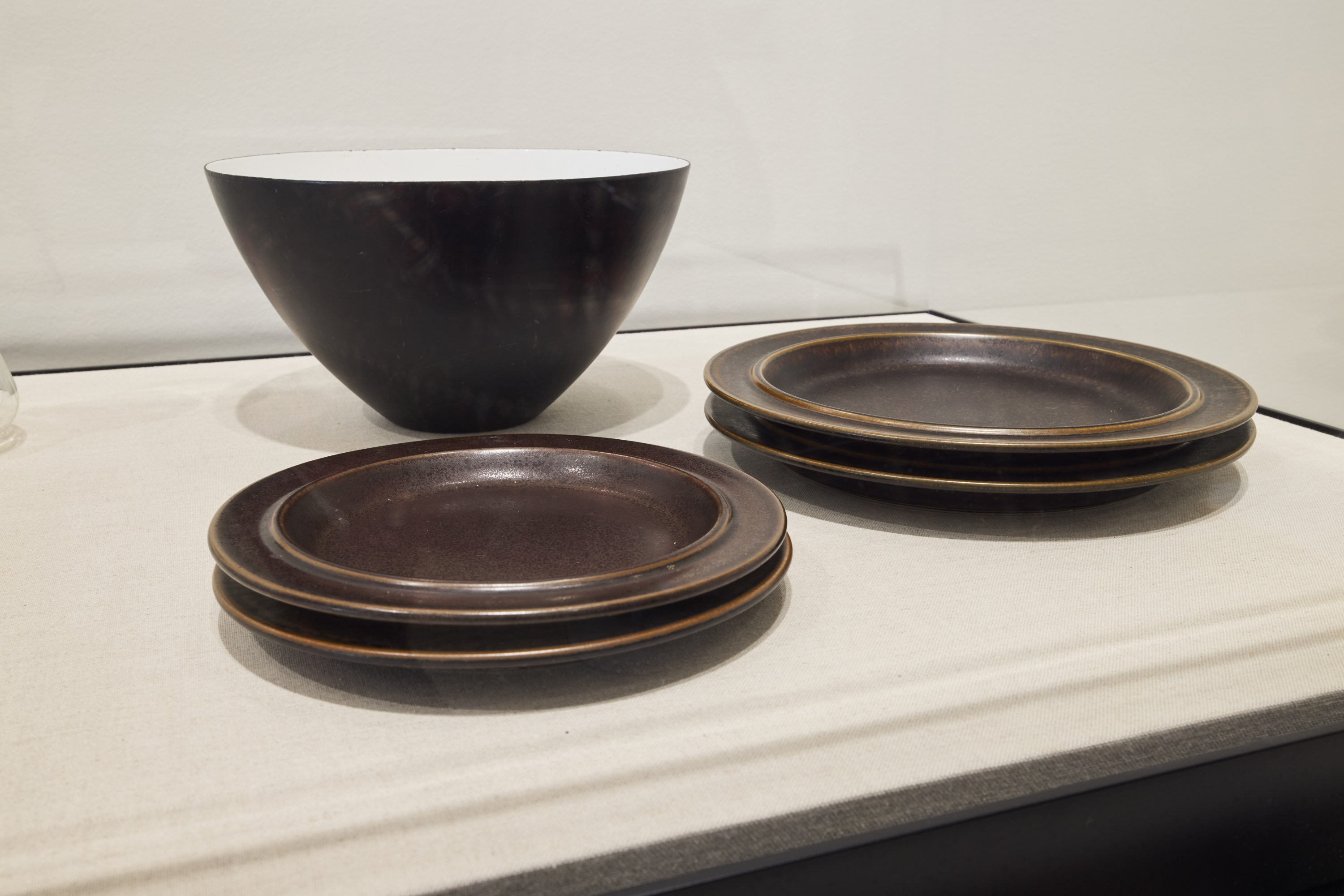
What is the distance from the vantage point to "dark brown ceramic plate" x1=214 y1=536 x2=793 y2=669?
1.48ft

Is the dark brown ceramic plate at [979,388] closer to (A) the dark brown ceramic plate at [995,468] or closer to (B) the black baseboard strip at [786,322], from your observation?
(A) the dark brown ceramic plate at [995,468]

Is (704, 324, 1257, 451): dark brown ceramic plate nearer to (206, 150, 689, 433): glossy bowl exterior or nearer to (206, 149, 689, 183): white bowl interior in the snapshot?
(206, 150, 689, 433): glossy bowl exterior

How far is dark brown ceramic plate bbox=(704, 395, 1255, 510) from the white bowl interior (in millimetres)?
368

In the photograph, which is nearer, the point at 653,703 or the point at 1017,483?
the point at 653,703

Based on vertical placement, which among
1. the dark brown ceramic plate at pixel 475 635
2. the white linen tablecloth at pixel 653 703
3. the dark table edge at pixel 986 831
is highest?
the dark brown ceramic plate at pixel 475 635

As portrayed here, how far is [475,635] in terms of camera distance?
463 millimetres

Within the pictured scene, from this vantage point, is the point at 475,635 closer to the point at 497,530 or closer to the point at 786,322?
the point at 497,530

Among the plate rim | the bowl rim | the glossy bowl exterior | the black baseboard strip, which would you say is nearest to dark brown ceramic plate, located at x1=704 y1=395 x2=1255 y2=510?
the plate rim

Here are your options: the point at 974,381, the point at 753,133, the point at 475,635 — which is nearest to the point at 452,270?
the point at 475,635

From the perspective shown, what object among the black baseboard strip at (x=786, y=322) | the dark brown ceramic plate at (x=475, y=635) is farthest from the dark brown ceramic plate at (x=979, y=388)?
the black baseboard strip at (x=786, y=322)

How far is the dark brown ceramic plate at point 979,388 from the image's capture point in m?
0.64

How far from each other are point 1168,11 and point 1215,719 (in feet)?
2.67

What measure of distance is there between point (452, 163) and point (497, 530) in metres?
0.57

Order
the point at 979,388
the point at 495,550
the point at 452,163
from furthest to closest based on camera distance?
the point at 452,163, the point at 979,388, the point at 495,550
